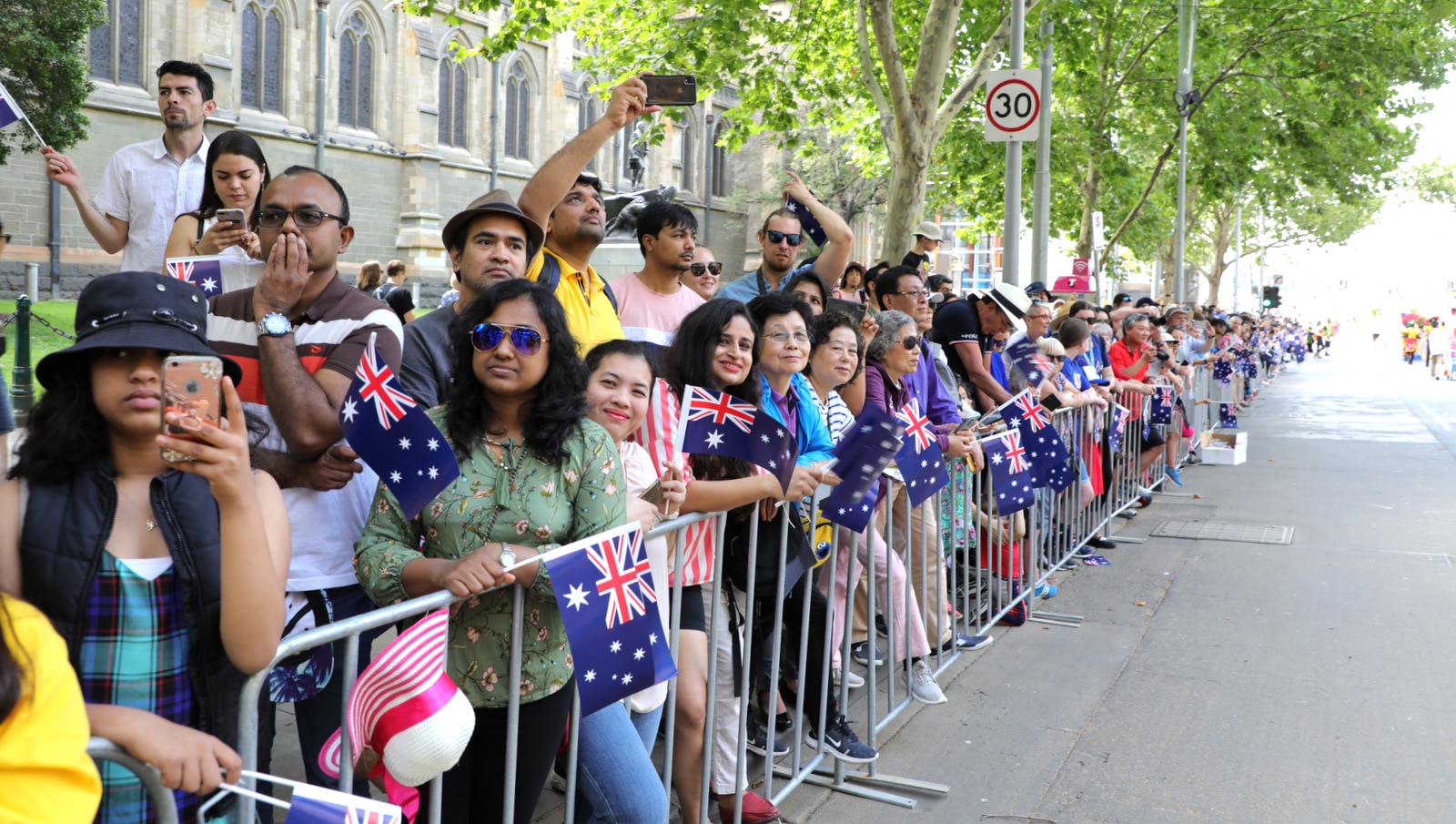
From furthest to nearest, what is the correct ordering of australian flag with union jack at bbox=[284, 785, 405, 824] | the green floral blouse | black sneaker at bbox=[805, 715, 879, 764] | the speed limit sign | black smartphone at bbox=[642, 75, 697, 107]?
the speed limit sign < black smartphone at bbox=[642, 75, 697, 107] < black sneaker at bbox=[805, 715, 879, 764] < the green floral blouse < australian flag with union jack at bbox=[284, 785, 405, 824]

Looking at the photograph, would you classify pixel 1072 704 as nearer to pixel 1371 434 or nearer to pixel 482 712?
pixel 482 712

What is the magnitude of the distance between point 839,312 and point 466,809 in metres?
2.93

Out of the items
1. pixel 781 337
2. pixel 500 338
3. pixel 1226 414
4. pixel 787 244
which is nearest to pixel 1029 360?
pixel 787 244

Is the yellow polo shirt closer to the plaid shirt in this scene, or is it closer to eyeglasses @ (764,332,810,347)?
eyeglasses @ (764,332,810,347)

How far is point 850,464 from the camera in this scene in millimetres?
4332

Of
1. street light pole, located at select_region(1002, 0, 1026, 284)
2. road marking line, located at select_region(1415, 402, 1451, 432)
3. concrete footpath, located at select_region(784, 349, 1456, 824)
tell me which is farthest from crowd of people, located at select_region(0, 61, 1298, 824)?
road marking line, located at select_region(1415, 402, 1451, 432)

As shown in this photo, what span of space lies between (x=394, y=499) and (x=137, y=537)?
0.77 m

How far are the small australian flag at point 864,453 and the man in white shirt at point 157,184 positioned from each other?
98.9 inches

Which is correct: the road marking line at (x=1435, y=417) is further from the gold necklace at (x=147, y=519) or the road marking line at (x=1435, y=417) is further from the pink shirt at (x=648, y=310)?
the gold necklace at (x=147, y=519)

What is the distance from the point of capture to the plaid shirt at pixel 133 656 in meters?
2.09

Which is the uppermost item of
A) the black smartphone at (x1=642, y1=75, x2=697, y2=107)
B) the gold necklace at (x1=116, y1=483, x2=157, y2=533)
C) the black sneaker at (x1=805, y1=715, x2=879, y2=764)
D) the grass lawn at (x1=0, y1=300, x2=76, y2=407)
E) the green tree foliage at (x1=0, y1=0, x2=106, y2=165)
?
the green tree foliage at (x1=0, y1=0, x2=106, y2=165)

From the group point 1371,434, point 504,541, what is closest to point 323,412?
point 504,541

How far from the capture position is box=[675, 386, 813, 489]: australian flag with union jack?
3.74 metres

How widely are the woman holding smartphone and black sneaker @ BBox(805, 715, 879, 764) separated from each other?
108 inches
